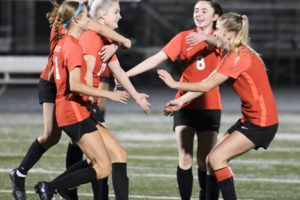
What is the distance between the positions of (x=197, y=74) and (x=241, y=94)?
2.73ft

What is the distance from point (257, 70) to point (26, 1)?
16.3 meters

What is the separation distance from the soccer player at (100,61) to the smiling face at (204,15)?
794 millimetres

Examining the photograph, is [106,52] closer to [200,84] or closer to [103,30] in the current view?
[103,30]

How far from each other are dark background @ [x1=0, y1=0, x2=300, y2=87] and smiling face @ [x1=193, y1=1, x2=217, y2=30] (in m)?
14.1

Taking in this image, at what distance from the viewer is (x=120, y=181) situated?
5246 millimetres

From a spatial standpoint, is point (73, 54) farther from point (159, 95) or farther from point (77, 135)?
point (159, 95)

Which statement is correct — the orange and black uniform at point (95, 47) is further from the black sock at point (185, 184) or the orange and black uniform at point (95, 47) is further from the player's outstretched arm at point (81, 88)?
the black sock at point (185, 184)

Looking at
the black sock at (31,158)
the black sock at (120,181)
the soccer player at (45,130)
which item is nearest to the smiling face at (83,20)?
the soccer player at (45,130)

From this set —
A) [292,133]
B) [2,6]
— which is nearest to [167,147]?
[292,133]

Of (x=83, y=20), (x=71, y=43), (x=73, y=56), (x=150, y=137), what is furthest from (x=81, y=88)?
(x=150, y=137)

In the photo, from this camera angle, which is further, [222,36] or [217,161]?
[222,36]

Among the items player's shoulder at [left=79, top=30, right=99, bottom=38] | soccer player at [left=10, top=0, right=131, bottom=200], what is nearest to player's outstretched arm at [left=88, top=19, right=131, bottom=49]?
player's shoulder at [left=79, top=30, right=99, bottom=38]

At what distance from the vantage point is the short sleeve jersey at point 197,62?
6051mm

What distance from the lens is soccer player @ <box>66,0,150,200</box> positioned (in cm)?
527
